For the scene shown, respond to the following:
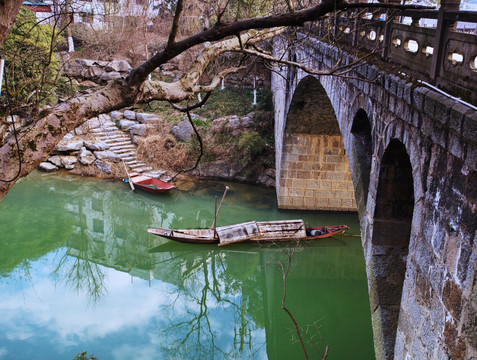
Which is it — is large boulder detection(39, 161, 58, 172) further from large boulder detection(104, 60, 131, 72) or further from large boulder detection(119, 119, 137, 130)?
large boulder detection(104, 60, 131, 72)

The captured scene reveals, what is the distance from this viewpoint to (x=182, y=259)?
10.5 metres

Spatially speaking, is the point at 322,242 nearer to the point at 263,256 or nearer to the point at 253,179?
the point at 263,256

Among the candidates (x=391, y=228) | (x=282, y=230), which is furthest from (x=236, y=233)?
(x=391, y=228)

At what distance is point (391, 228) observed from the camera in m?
4.91

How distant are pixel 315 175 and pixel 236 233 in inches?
134

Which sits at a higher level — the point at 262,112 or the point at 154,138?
the point at 262,112

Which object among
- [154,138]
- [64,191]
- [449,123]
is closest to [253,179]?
[154,138]

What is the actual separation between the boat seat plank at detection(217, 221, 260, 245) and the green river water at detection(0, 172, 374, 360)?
44 centimetres

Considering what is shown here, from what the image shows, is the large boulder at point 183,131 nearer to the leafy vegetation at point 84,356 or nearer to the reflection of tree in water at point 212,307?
the reflection of tree in water at point 212,307

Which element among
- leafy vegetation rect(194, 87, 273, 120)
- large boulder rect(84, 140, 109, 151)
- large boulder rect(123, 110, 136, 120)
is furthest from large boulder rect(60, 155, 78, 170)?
leafy vegetation rect(194, 87, 273, 120)

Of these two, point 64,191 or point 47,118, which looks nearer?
point 47,118

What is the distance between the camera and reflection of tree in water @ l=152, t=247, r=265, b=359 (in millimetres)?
7855

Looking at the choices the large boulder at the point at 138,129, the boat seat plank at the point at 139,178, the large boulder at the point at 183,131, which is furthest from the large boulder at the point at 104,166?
the large boulder at the point at 183,131

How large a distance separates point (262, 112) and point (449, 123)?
1357 centimetres
